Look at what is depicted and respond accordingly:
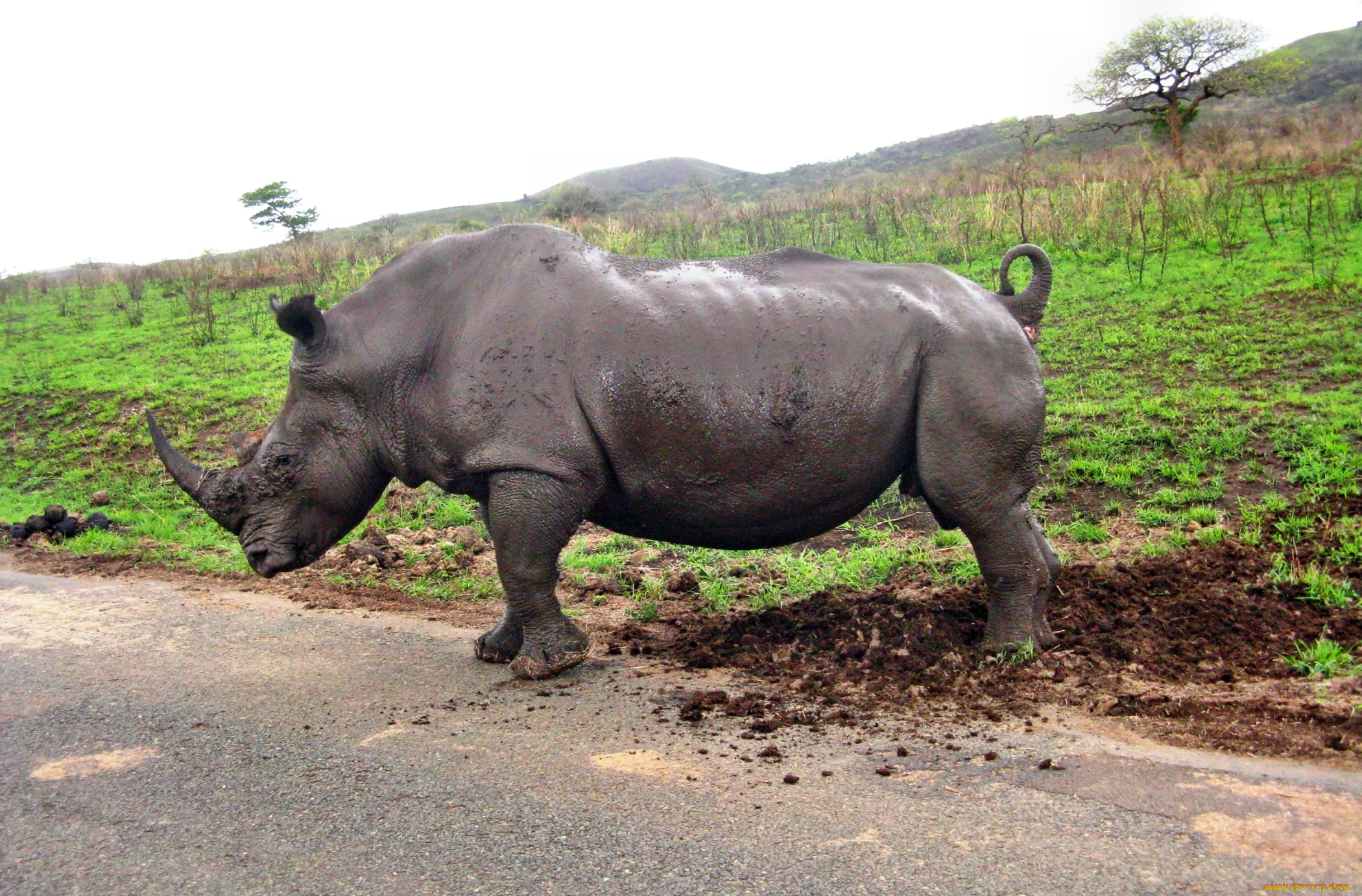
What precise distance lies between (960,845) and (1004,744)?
0.77 metres

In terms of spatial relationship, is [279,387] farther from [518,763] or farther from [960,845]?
[960,845]

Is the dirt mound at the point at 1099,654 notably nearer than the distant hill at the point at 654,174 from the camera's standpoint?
Yes

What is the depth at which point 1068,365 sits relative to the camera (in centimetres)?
943

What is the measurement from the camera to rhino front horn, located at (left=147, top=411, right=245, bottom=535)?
491 centimetres

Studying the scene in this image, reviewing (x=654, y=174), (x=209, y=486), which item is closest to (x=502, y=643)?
(x=209, y=486)

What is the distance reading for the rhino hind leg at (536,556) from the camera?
4414mm

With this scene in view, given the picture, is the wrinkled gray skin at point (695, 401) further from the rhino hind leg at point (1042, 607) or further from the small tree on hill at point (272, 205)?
the small tree on hill at point (272, 205)

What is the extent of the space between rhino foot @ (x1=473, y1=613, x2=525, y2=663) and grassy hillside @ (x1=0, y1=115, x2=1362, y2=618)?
4.23ft

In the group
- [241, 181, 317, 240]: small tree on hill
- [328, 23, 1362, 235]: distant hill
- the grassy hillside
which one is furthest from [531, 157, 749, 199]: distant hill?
the grassy hillside

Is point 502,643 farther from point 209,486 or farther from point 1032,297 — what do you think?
point 1032,297

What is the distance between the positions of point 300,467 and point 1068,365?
7216 mm

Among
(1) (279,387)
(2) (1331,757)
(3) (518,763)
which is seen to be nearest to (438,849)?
(3) (518,763)

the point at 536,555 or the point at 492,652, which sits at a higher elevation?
the point at 536,555

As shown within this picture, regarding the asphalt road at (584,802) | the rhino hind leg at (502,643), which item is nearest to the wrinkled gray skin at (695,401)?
the rhino hind leg at (502,643)
